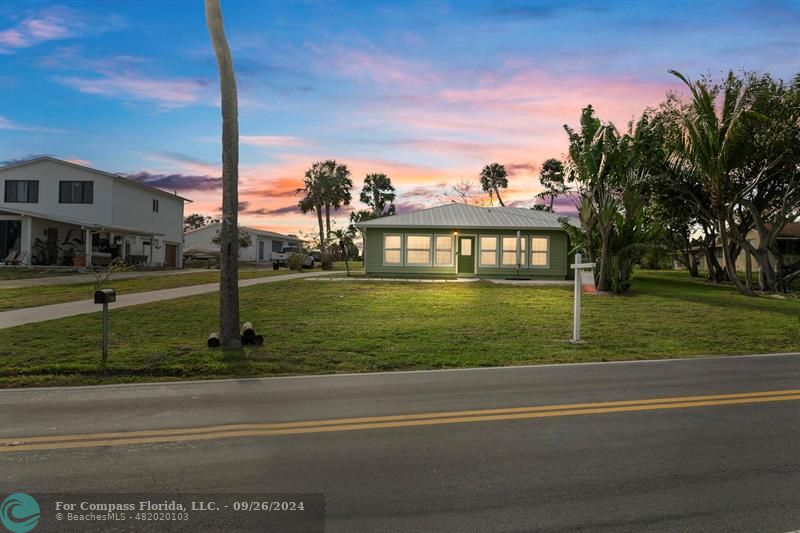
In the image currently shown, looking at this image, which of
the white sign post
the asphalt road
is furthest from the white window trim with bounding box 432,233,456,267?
the asphalt road

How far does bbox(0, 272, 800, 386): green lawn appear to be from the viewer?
9.61 meters

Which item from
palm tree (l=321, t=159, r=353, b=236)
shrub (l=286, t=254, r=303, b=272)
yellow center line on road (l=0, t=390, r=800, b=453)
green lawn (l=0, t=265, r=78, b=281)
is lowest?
yellow center line on road (l=0, t=390, r=800, b=453)

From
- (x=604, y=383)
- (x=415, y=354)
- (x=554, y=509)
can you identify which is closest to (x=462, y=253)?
(x=415, y=354)

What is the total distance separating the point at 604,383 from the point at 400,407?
3291 mm

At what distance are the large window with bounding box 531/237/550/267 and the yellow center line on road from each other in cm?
2248

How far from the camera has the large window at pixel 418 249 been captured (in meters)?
29.9

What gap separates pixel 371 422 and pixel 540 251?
2509 cm

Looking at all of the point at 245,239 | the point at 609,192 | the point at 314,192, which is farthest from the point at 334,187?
the point at 609,192

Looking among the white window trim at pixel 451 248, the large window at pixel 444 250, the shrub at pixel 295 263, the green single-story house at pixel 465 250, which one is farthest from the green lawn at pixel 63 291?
the shrub at pixel 295 263

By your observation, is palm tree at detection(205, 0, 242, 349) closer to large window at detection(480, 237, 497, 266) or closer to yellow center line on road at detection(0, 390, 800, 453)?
yellow center line on road at detection(0, 390, 800, 453)

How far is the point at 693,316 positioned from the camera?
16516 mm

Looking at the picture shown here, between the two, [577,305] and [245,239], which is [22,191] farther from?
[577,305]

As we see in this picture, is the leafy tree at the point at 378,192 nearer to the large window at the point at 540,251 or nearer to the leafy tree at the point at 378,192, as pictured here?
the leafy tree at the point at 378,192

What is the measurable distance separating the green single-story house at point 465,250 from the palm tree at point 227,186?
1870 cm
